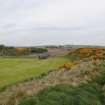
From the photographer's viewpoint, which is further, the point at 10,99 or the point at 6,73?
the point at 6,73

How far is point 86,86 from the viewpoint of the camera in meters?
14.1

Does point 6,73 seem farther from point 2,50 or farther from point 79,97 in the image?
point 2,50

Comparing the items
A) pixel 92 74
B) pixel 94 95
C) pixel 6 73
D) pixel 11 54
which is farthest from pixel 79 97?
pixel 11 54

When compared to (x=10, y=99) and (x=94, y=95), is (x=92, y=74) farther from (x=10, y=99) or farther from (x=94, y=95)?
(x=10, y=99)

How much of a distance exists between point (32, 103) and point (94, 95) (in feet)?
10.2

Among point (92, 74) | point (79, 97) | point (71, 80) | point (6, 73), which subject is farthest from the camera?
point (6, 73)

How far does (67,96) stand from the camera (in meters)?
11.9

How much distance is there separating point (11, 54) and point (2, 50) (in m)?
2.56

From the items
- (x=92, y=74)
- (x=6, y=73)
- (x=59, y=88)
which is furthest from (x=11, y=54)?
(x=59, y=88)

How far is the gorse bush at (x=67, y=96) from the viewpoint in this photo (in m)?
11.2

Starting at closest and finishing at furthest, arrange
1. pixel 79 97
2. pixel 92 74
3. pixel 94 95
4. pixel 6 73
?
pixel 79 97 < pixel 94 95 < pixel 92 74 < pixel 6 73

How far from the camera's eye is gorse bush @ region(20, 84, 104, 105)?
441 inches

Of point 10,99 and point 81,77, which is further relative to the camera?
point 81,77

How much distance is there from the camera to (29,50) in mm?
58031
